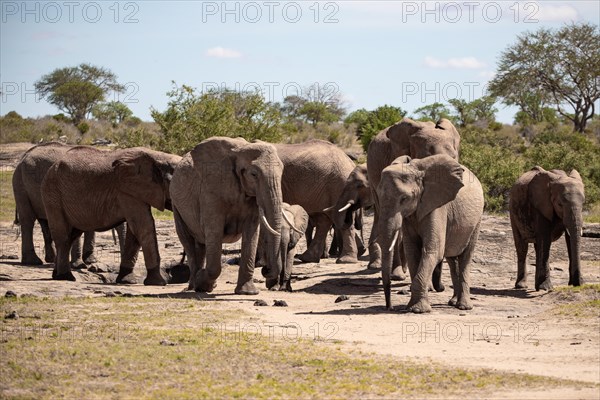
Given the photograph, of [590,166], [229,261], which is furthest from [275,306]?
[590,166]

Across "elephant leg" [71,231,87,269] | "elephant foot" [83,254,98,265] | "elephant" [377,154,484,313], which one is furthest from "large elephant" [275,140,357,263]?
"elephant" [377,154,484,313]

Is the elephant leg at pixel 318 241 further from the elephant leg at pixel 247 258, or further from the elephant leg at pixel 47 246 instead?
the elephant leg at pixel 47 246

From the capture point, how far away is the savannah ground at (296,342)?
9.87 meters

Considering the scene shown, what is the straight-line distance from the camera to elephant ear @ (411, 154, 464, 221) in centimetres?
1383

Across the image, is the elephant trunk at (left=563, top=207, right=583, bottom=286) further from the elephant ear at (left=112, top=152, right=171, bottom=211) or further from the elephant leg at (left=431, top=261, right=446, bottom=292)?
the elephant ear at (left=112, top=152, right=171, bottom=211)

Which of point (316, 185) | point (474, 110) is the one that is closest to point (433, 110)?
point (474, 110)

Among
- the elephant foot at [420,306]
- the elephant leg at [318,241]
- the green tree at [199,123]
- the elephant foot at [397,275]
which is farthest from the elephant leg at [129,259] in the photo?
the green tree at [199,123]

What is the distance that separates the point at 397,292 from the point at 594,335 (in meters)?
3.87

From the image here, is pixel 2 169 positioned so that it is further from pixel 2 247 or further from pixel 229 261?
pixel 229 261

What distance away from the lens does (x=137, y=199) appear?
17891 mm

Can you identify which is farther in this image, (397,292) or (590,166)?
(590,166)

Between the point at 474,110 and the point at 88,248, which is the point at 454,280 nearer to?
the point at 88,248

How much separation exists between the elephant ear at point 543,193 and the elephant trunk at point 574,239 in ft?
1.99

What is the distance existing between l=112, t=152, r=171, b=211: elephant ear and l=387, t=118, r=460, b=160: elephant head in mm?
3717
